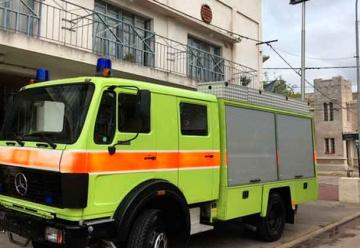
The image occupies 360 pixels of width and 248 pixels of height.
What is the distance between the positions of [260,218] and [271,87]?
943cm

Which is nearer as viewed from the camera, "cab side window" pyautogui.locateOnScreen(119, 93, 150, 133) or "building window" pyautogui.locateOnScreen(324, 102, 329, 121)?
"cab side window" pyautogui.locateOnScreen(119, 93, 150, 133)

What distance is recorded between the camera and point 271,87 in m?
18.2

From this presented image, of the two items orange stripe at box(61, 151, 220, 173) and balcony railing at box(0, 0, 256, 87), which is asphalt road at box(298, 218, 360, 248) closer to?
orange stripe at box(61, 151, 220, 173)

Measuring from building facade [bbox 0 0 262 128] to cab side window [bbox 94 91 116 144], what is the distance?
4.51 metres

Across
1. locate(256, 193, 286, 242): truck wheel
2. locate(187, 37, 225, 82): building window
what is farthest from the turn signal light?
locate(187, 37, 225, 82): building window

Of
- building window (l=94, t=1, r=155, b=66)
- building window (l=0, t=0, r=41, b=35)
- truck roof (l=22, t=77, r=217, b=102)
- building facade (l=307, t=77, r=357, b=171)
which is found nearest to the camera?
truck roof (l=22, t=77, r=217, b=102)

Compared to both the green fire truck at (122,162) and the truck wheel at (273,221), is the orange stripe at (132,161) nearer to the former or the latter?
the green fire truck at (122,162)

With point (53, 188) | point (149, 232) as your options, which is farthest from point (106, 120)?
point (149, 232)

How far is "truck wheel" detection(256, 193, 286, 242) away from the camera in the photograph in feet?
31.3

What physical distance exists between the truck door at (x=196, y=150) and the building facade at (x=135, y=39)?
171 inches

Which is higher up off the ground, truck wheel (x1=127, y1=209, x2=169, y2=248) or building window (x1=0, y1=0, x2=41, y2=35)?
building window (x1=0, y1=0, x2=41, y2=35)

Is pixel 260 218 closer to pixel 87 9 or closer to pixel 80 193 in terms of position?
pixel 80 193

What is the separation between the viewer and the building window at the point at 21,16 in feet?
35.8

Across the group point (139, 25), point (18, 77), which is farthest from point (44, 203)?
point (139, 25)
